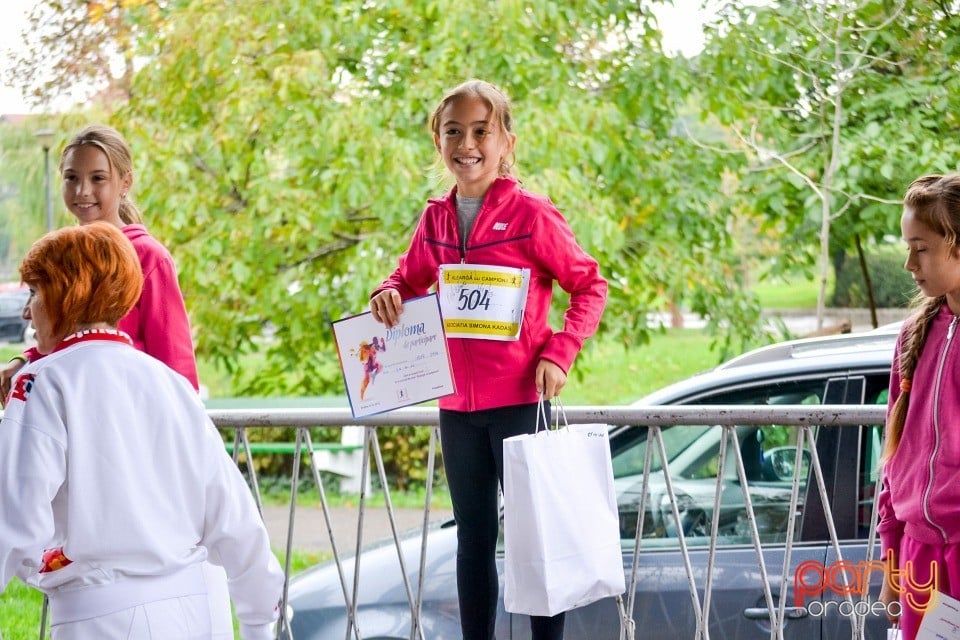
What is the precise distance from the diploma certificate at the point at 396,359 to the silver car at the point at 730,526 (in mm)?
667

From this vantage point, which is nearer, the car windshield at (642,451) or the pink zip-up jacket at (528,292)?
the pink zip-up jacket at (528,292)

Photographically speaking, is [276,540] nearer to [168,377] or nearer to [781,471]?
[781,471]

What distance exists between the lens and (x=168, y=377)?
7.22ft

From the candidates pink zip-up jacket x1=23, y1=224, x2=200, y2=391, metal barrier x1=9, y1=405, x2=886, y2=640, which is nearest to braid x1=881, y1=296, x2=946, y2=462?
metal barrier x1=9, y1=405, x2=886, y2=640

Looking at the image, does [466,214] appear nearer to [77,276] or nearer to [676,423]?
[676,423]

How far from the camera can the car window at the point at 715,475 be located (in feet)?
11.1

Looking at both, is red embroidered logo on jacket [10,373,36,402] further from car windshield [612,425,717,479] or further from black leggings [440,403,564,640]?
car windshield [612,425,717,479]

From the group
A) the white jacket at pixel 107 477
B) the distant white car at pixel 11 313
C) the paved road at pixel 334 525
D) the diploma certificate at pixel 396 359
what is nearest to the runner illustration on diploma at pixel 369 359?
the diploma certificate at pixel 396 359

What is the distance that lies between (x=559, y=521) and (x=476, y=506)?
268mm

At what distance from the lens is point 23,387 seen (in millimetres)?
2082

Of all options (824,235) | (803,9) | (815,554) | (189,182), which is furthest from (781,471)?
(189,182)

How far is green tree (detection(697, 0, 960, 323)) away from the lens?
6305 mm

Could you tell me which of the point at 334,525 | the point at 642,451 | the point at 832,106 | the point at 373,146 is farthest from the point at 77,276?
the point at 334,525

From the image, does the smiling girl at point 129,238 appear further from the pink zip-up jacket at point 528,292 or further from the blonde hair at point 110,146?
the pink zip-up jacket at point 528,292
